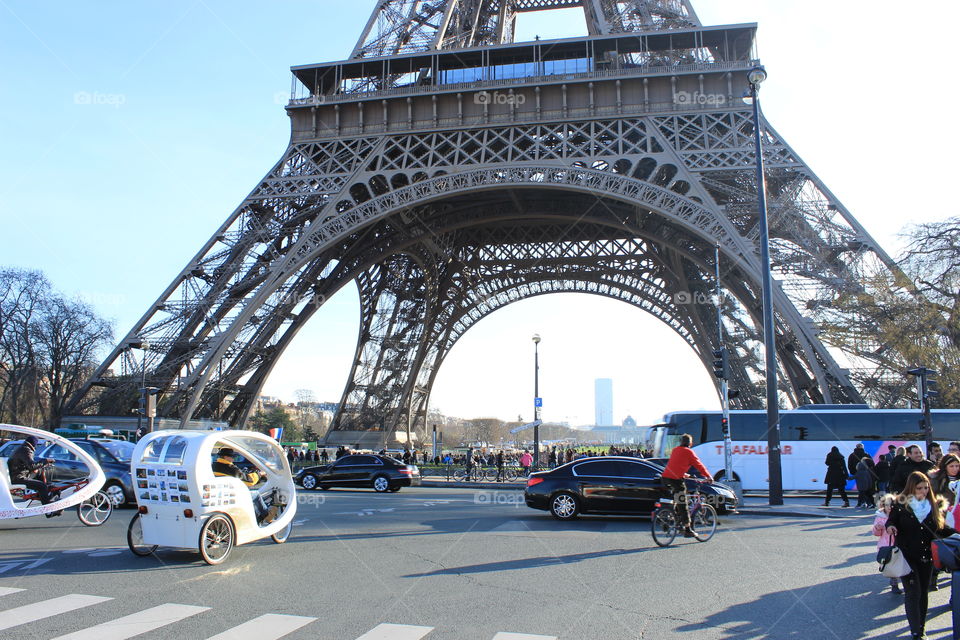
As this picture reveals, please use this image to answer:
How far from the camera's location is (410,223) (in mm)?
35688

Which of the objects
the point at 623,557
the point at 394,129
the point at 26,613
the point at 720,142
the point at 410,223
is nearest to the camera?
the point at 26,613

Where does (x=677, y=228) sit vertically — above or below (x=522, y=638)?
above

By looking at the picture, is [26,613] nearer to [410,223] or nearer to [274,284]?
[274,284]

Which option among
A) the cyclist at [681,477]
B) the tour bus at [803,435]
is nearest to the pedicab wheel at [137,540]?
the cyclist at [681,477]

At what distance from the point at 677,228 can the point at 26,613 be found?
1234 inches

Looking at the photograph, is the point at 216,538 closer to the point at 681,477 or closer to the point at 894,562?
the point at 681,477

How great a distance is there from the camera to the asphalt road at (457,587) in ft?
20.0

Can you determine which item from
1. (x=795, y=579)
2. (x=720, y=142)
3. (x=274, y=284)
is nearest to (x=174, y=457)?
(x=795, y=579)

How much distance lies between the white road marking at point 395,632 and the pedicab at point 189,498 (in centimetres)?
377

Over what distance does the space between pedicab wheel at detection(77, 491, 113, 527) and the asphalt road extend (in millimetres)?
697

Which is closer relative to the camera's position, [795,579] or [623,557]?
[795,579]
